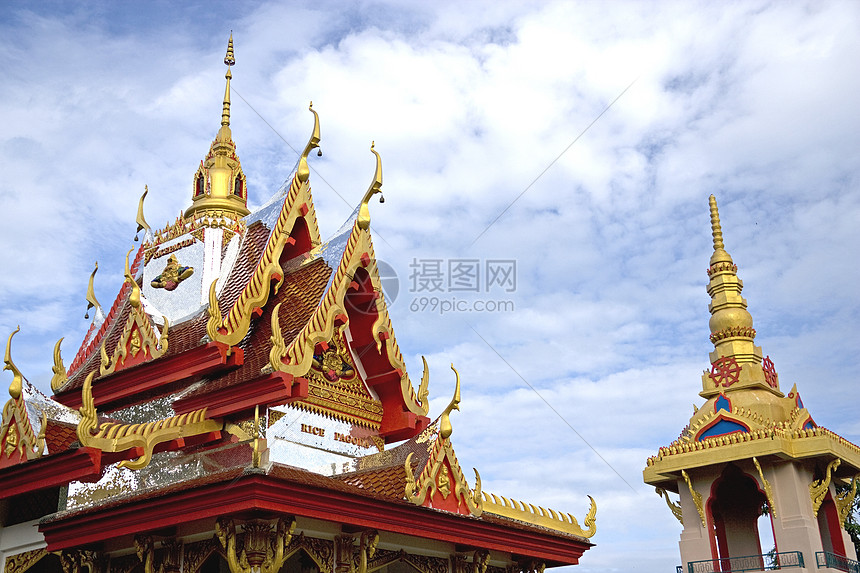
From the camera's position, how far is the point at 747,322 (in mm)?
22578

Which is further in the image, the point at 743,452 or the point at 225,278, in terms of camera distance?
the point at 743,452

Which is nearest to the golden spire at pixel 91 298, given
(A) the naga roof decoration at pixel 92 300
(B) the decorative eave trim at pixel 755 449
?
(A) the naga roof decoration at pixel 92 300

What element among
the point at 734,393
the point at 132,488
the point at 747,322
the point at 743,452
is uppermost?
the point at 747,322

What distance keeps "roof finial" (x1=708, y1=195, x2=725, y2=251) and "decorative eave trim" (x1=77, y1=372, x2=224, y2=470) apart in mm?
17427

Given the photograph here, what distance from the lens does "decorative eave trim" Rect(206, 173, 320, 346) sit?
10.8 m

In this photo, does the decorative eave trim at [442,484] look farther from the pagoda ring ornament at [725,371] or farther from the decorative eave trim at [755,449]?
the pagoda ring ornament at [725,371]

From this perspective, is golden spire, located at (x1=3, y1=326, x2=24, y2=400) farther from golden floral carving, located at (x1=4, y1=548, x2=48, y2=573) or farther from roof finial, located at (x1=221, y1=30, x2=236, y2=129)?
roof finial, located at (x1=221, y1=30, x2=236, y2=129)

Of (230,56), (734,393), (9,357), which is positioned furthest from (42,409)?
(734,393)

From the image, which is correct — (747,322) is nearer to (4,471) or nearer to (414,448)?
(414,448)

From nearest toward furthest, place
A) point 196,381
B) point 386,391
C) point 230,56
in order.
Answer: point 196,381, point 386,391, point 230,56

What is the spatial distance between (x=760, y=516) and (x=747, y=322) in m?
4.82

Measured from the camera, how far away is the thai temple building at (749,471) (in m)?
19.0

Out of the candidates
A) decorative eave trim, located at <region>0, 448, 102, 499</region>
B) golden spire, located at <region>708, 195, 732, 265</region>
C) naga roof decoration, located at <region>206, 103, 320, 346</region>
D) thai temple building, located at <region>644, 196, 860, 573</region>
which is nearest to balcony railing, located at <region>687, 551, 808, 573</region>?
thai temple building, located at <region>644, 196, 860, 573</region>

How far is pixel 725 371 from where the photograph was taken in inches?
852
